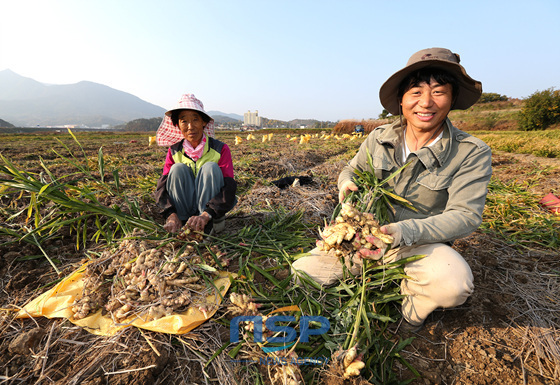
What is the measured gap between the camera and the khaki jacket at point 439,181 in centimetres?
135

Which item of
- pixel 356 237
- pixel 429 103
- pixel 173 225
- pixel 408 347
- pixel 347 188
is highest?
pixel 429 103

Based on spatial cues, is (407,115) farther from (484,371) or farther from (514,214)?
(514,214)

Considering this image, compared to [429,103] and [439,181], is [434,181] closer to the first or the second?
[439,181]

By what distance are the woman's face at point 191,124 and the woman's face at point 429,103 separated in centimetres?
170

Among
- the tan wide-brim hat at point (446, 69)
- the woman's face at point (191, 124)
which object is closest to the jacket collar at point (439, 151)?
the tan wide-brim hat at point (446, 69)

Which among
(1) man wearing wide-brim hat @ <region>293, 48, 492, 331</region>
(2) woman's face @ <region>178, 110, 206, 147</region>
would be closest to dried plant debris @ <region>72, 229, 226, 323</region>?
(1) man wearing wide-brim hat @ <region>293, 48, 492, 331</region>

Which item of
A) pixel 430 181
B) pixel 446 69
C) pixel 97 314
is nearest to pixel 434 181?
pixel 430 181

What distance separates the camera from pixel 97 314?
5.02ft

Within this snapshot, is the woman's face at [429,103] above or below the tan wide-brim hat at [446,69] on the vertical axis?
below

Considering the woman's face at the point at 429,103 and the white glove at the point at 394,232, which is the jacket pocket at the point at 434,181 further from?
the white glove at the point at 394,232

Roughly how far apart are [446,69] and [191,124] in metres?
1.95

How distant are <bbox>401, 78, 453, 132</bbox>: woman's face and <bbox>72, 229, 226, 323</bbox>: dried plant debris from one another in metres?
1.63

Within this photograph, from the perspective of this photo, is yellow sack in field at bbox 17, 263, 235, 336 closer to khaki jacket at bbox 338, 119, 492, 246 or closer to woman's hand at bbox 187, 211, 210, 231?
woman's hand at bbox 187, 211, 210, 231

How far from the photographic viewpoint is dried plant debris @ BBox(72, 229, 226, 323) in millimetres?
1485
